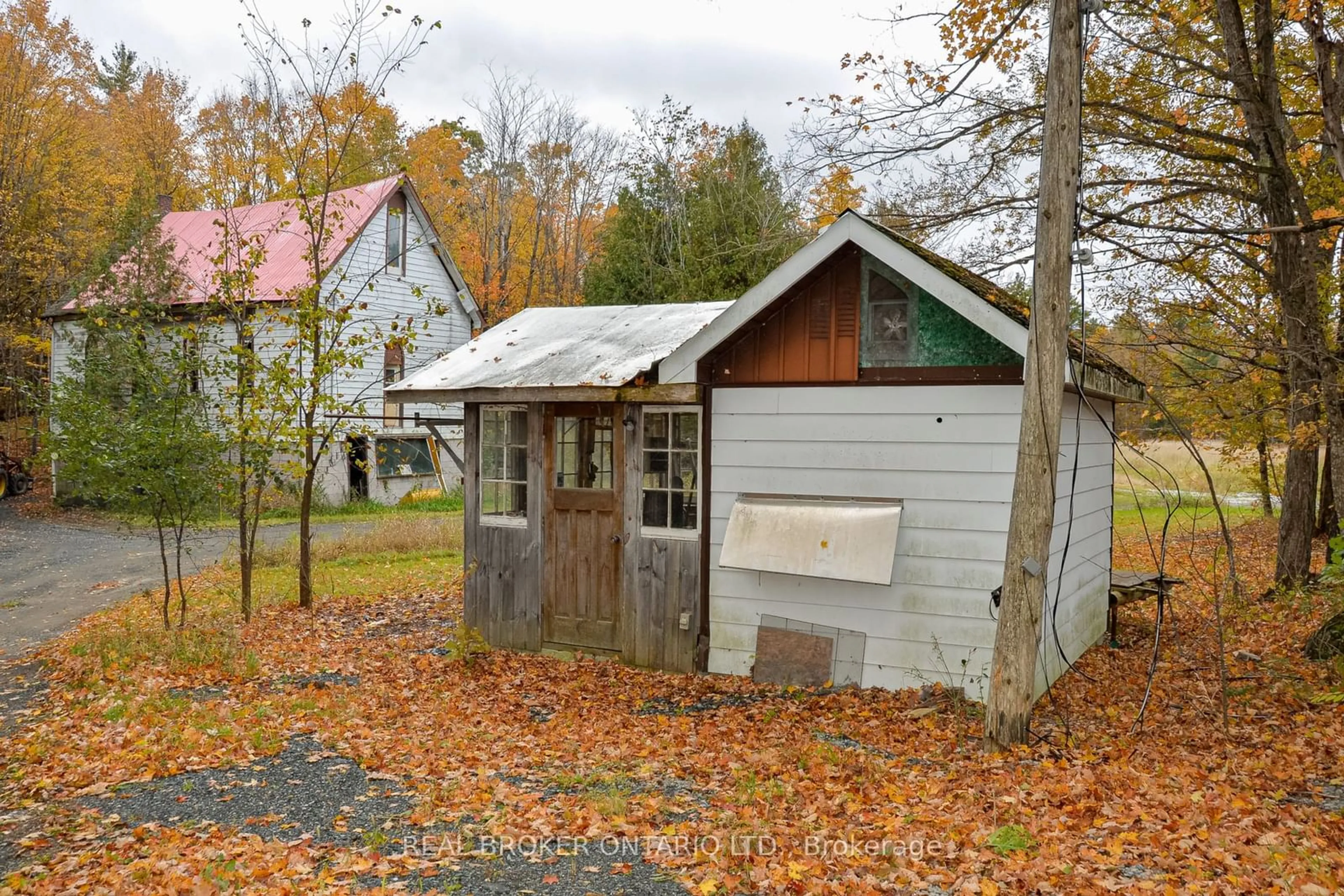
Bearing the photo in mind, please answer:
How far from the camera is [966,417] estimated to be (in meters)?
7.34

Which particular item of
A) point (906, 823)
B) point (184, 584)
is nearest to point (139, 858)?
point (906, 823)

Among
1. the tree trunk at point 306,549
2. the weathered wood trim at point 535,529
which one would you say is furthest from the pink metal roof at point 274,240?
the weathered wood trim at point 535,529

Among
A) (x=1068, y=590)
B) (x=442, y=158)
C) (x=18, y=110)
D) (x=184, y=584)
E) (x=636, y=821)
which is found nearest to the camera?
(x=636, y=821)

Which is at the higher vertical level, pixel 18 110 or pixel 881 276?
pixel 18 110

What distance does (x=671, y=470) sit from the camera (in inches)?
341

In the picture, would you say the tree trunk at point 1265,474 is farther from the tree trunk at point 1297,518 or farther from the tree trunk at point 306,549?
the tree trunk at point 306,549

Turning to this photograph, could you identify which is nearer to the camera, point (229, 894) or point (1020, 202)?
point (229, 894)

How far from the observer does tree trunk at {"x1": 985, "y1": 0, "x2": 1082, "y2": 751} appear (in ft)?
18.4

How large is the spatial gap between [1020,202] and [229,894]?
911cm

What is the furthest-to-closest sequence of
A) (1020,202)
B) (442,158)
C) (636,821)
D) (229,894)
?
(442,158), (1020,202), (636,821), (229,894)

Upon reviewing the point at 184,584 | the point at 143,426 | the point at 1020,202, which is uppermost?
the point at 1020,202

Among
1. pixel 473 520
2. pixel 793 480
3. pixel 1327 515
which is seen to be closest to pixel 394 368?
pixel 473 520

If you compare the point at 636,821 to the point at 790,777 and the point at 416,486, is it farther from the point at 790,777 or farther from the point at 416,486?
the point at 416,486

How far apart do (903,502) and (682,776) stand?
3.01m
